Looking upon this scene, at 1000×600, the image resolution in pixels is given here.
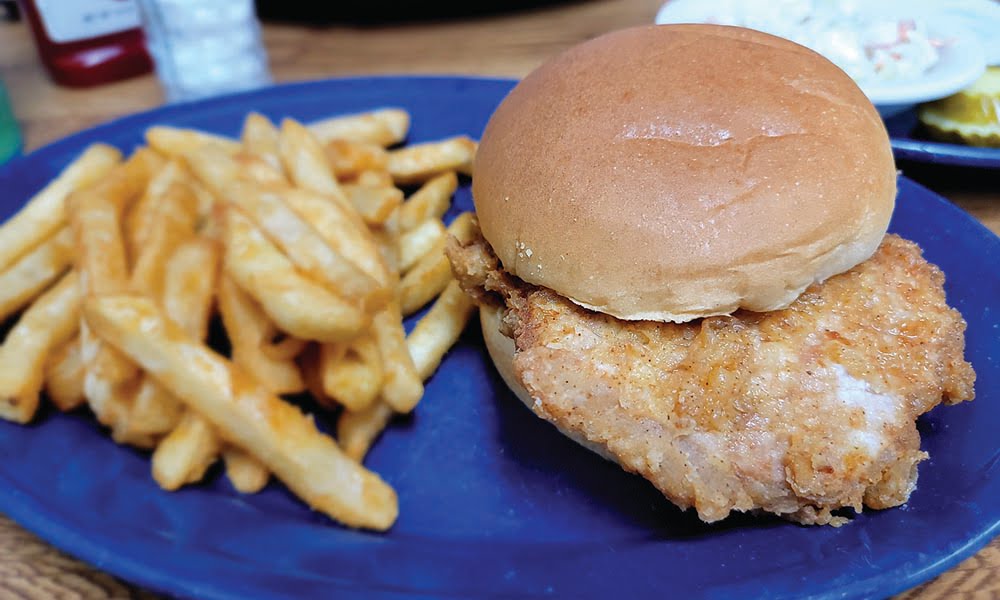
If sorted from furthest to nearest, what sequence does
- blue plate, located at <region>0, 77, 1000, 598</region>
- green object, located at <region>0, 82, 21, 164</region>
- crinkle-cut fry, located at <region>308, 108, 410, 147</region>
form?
1. green object, located at <region>0, 82, 21, 164</region>
2. crinkle-cut fry, located at <region>308, 108, 410, 147</region>
3. blue plate, located at <region>0, 77, 1000, 598</region>

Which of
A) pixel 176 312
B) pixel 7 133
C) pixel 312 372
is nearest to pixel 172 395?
pixel 176 312

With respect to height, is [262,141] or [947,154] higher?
[262,141]

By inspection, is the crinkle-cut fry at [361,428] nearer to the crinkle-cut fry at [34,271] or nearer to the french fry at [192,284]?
the french fry at [192,284]

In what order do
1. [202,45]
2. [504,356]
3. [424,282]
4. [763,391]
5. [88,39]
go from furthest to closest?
1. [88,39]
2. [202,45]
3. [424,282]
4. [504,356]
5. [763,391]

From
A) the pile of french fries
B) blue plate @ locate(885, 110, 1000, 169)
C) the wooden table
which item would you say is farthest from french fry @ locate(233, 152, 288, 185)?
blue plate @ locate(885, 110, 1000, 169)

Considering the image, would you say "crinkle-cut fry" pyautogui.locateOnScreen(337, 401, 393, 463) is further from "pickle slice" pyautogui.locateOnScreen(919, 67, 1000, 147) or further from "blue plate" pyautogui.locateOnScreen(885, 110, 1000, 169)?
"pickle slice" pyautogui.locateOnScreen(919, 67, 1000, 147)

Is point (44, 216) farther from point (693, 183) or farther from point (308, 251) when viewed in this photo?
point (693, 183)

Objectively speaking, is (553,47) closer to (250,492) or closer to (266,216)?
(266,216)
